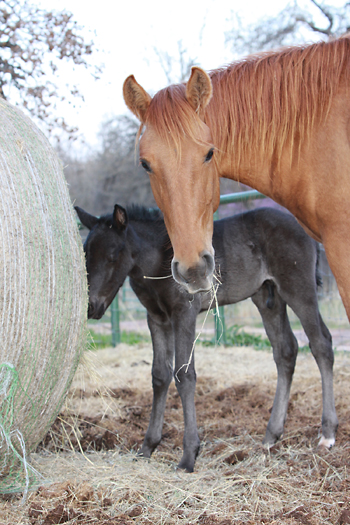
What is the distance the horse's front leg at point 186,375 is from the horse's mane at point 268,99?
1227 mm

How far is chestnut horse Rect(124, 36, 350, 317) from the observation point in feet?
6.84

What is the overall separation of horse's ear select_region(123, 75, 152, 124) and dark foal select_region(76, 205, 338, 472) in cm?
94

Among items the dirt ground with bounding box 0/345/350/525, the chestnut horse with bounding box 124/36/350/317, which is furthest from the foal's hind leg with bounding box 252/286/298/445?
the chestnut horse with bounding box 124/36/350/317

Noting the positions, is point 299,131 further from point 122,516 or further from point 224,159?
point 122,516

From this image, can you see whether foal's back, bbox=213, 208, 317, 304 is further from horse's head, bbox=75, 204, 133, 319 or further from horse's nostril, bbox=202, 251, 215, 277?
horse's nostril, bbox=202, 251, 215, 277

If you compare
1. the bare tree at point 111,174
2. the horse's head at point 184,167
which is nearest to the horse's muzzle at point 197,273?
the horse's head at point 184,167

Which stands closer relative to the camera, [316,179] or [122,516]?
[122,516]

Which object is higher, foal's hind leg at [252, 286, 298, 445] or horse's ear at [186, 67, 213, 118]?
horse's ear at [186, 67, 213, 118]

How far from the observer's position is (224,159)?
8.07 ft

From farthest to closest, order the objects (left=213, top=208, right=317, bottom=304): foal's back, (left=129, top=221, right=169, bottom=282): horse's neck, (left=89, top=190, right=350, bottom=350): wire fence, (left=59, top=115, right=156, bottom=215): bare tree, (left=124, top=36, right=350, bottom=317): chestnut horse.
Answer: (left=59, top=115, right=156, bottom=215): bare tree → (left=89, top=190, right=350, bottom=350): wire fence → (left=213, top=208, right=317, bottom=304): foal's back → (left=129, top=221, right=169, bottom=282): horse's neck → (left=124, top=36, right=350, bottom=317): chestnut horse

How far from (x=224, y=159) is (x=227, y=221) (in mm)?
1516

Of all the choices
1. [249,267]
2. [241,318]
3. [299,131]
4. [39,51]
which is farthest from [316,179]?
[241,318]

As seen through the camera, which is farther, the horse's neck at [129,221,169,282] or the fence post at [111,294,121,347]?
the fence post at [111,294,121,347]

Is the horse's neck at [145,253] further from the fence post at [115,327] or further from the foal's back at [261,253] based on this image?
the fence post at [115,327]
